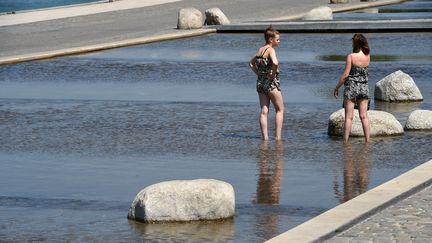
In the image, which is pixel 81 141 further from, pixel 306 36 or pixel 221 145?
pixel 306 36

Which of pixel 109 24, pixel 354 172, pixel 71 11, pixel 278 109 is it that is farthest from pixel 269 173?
pixel 71 11

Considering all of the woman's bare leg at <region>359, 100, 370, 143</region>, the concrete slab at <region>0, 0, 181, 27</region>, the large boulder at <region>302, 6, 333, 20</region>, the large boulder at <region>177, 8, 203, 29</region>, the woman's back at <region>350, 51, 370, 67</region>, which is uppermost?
the woman's back at <region>350, 51, 370, 67</region>

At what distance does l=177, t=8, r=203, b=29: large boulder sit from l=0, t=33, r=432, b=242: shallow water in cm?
889

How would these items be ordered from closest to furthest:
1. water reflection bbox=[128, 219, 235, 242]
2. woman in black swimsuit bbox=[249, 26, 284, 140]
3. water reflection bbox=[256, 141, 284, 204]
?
water reflection bbox=[128, 219, 235, 242]
water reflection bbox=[256, 141, 284, 204]
woman in black swimsuit bbox=[249, 26, 284, 140]

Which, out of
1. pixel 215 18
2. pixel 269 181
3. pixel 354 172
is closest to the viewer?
pixel 269 181

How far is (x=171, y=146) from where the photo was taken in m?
17.3

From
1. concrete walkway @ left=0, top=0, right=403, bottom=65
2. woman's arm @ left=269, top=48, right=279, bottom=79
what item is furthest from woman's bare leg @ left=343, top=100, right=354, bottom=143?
concrete walkway @ left=0, top=0, right=403, bottom=65

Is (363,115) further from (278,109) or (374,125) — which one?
(278,109)

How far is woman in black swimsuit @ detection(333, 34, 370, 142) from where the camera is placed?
1730 centimetres

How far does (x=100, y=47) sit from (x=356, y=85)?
16466 millimetres

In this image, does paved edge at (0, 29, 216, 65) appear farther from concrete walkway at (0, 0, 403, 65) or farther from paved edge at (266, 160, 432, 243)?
paved edge at (266, 160, 432, 243)

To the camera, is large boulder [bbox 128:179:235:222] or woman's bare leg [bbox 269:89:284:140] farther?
woman's bare leg [bbox 269:89:284:140]

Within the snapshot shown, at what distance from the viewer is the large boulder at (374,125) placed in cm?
1783

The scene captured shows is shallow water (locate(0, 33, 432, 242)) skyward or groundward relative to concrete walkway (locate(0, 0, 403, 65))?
skyward
